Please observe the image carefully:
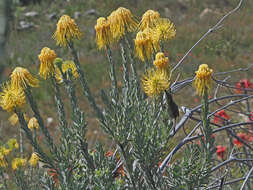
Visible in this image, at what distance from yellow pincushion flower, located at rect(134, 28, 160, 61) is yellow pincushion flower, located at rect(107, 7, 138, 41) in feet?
0.23

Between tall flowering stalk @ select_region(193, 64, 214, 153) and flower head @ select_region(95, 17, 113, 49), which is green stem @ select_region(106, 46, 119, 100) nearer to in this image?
flower head @ select_region(95, 17, 113, 49)

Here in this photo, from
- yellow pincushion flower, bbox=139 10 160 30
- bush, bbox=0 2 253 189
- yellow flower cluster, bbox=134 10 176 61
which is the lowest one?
bush, bbox=0 2 253 189

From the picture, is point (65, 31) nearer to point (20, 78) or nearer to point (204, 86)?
point (20, 78)

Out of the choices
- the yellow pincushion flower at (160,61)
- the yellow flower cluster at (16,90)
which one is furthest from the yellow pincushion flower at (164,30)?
the yellow flower cluster at (16,90)

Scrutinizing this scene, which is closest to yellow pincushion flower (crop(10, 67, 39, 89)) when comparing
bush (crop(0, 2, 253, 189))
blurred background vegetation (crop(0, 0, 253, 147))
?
bush (crop(0, 2, 253, 189))

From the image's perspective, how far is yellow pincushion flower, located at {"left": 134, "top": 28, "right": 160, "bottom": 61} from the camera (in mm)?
1140

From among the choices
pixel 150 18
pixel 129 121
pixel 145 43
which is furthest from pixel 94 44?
pixel 129 121

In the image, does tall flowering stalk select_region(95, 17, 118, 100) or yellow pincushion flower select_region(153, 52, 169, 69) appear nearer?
yellow pincushion flower select_region(153, 52, 169, 69)

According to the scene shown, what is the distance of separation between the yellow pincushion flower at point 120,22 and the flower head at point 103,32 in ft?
0.04

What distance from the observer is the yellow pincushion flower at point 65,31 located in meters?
1.17

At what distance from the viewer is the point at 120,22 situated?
47.0 inches

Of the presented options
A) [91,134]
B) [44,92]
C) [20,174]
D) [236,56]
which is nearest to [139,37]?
[20,174]

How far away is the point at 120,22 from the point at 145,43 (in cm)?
10

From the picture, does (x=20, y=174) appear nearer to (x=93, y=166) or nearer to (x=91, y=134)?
(x=93, y=166)
